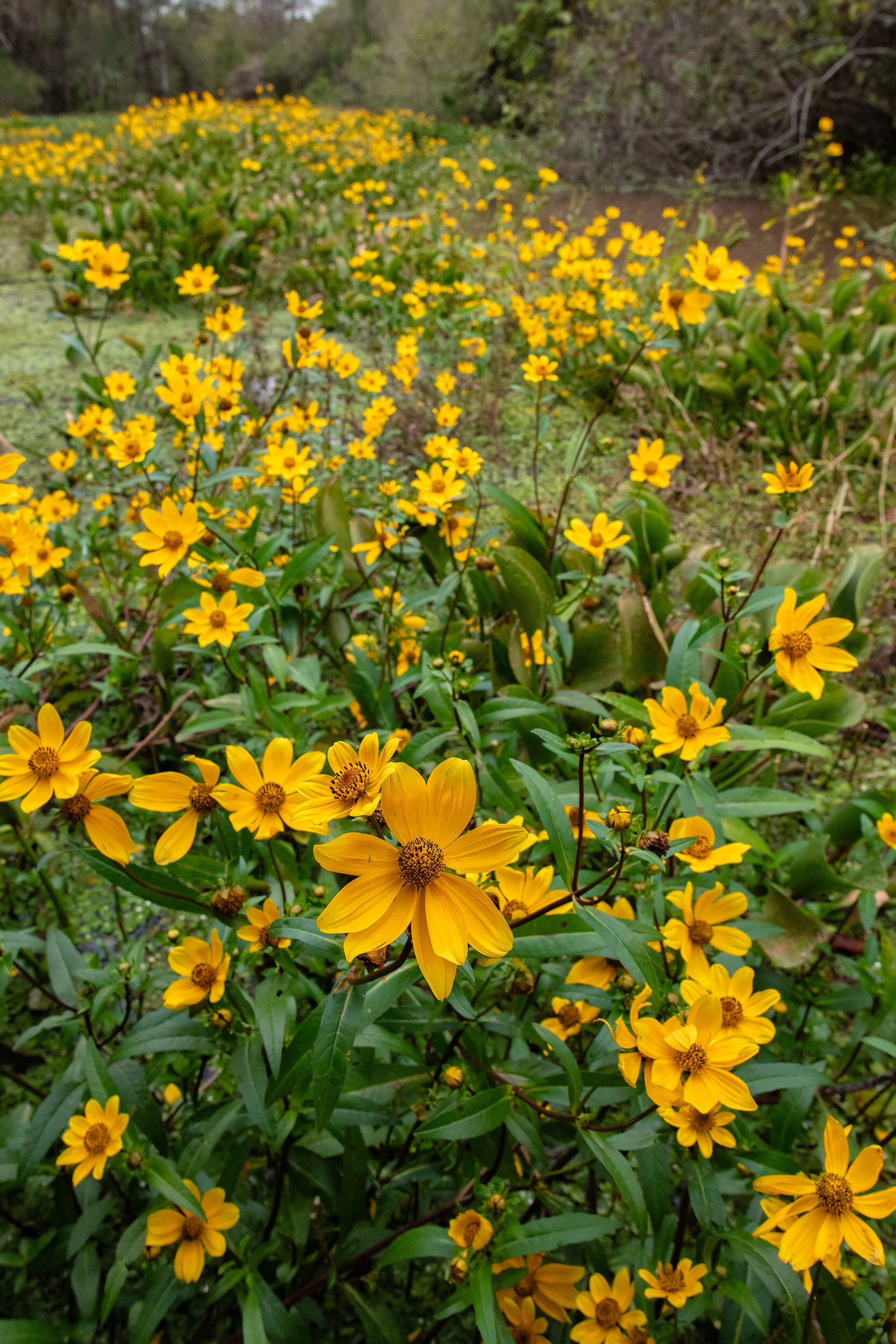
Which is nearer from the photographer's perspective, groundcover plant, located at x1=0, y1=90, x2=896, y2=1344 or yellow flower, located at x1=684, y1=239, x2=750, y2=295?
groundcover plant, located at x1=0, y1=90, x2=896, y2=1344

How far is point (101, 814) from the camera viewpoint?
0.87 metres

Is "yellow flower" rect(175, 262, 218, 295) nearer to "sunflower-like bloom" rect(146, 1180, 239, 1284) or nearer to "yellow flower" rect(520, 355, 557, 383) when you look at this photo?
"yellow flower" rect(520, 355, 557, 383)

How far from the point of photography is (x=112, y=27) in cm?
2520

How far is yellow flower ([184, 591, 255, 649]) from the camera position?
1.25 meters

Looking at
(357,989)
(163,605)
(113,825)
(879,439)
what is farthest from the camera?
(879,439)

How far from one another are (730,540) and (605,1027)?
85.5 inches

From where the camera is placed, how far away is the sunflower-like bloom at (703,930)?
977 mm

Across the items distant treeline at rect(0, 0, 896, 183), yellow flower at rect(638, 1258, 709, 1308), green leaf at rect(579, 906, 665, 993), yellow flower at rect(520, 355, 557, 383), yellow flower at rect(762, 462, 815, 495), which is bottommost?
yellow flower at rect(638, 1258, 709, 1308)

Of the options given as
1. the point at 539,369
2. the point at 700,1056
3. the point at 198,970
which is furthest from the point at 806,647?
the point at 539,369

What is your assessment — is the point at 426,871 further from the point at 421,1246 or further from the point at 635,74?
the point at 635,74

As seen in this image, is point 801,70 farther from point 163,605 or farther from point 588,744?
point 588,744

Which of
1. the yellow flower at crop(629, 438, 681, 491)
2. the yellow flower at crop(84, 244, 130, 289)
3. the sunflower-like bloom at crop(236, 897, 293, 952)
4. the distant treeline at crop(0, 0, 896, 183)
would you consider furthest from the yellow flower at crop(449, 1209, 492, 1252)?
the distant treeline at crop(0, 0, 896, 183)

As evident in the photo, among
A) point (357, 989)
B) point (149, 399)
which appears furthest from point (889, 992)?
point (149, 399)

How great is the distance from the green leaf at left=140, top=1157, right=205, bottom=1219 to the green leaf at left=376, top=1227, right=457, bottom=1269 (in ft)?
0.79
